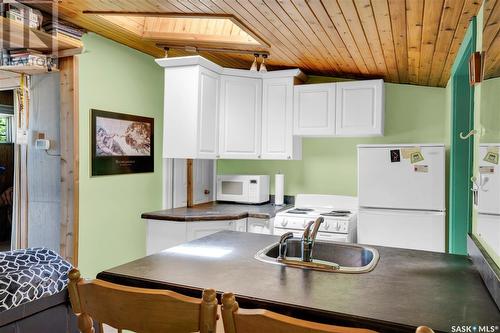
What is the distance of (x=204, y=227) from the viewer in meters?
3.53

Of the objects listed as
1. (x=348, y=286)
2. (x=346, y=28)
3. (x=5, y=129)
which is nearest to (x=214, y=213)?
(x=346, y=28)

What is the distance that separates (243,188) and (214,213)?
2.24 ft

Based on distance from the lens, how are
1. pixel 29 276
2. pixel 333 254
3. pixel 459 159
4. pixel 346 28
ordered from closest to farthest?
pixel 29 276, pixel 333 254, pixel 346 28, pixel 459 159

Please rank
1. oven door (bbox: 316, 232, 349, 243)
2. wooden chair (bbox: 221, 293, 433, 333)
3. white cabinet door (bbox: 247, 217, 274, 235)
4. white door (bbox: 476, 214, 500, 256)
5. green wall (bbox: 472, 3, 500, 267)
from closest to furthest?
wooden chair (bbox: 221, 293, 433, 333)
white door (bbox: 476, 214, 500, 256)
green wall (bbox: 472, 3, 500, 267)
oven door (bbox: 316, 232, 349, 243)
white cabinet door (bbox: 247, 217, 274, 235)

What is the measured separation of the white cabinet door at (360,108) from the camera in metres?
3.64

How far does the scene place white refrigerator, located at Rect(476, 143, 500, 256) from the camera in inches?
52.5

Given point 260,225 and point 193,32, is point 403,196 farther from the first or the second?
point 193,32

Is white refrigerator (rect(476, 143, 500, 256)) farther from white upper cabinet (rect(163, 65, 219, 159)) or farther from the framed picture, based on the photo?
the framed picture

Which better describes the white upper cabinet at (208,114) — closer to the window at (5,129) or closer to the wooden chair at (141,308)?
the wooden chair at (141,308)

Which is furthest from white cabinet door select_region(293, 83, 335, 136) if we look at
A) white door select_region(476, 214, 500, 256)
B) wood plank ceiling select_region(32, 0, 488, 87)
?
white door select_region(476, 214, 500, 256)

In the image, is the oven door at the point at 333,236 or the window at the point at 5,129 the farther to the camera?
the window at the point at 5,129

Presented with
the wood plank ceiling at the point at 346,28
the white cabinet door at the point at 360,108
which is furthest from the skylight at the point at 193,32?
the white cabinet door at the point at 360,108

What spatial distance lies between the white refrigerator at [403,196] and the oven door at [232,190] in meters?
1.29

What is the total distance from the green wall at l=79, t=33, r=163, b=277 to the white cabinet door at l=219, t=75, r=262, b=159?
2.23 ft
